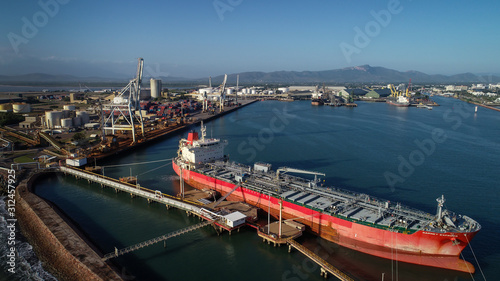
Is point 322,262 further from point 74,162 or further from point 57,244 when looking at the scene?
point 74,162

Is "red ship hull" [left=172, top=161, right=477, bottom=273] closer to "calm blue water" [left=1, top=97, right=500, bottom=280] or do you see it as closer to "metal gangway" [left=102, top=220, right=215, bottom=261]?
"calm blue water" [left=1, top=97, right=500, bottom=280]

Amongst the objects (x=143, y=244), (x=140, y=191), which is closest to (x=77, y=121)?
(x=140, y=191)

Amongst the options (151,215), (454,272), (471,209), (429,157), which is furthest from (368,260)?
(429,157)

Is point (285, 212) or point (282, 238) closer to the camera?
point (282, 238)

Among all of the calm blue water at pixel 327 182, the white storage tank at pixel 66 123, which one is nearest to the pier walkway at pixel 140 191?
the calm blue water at pixel 327 182

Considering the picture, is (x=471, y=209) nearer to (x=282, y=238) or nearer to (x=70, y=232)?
(x=282, y=238)

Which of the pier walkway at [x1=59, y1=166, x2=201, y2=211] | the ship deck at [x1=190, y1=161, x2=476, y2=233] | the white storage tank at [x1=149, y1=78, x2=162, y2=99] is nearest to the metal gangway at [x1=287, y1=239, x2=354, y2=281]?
the ship deck at [x1=190, y1=161, x2=476, y2=233]

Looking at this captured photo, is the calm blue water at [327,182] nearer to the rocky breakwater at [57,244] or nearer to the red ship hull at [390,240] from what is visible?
the red ship hull at [390,240]
